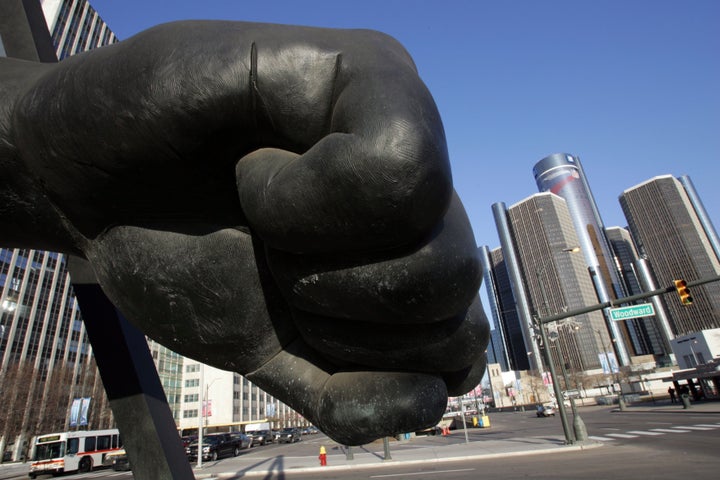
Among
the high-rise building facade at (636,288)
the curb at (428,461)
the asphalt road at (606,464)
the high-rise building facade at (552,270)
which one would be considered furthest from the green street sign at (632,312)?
the high-rise building facade at (636,288)

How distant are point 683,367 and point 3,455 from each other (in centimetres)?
9012

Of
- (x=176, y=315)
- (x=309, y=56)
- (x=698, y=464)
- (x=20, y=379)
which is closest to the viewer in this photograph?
(x=309, y=56)

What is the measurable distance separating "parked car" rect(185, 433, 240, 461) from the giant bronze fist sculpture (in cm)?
2643

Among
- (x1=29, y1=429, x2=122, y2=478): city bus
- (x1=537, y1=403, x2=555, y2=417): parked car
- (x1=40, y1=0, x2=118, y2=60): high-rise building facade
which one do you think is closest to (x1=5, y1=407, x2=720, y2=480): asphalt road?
(x1=29, y1=429, x2=122, y2=478): city bus

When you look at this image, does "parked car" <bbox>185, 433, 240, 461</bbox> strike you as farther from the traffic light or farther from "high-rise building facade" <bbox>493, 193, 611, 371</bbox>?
"high-rise building facade" <bbox>493, 193, 611, 371</bbox>

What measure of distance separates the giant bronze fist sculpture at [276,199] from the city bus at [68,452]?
2767 cm

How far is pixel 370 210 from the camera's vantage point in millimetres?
628

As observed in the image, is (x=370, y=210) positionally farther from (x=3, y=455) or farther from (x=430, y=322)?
(x=3, y=455)

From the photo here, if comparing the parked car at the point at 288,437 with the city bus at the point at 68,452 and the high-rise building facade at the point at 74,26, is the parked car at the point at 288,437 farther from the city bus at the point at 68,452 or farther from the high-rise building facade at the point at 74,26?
the high-rise building facade at the point at 74,26

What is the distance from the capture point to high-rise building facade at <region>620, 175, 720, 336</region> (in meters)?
94.8

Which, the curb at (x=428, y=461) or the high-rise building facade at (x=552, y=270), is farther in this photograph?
the high-rise building facade at (x=552, y=270)

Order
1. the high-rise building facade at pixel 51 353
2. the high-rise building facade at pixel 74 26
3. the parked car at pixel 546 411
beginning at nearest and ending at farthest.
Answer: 1. the high-rise building facade at pixel 51 353
2. the parked car at pixel 546 411
3. the high-rise building facade at pixel 74 26

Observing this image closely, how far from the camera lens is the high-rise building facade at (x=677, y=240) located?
94.8 meters

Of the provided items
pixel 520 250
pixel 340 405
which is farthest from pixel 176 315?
pixel 520 250
